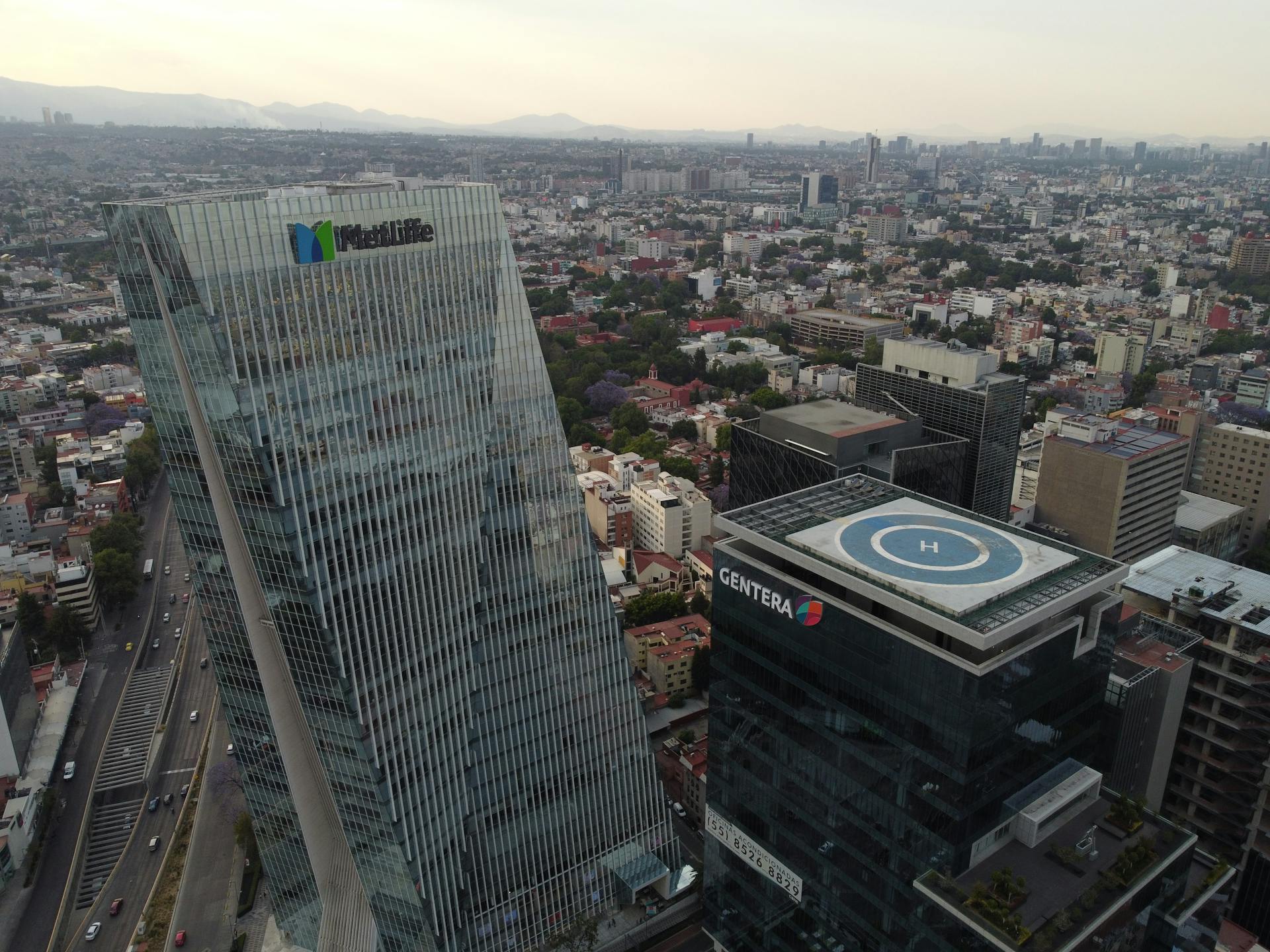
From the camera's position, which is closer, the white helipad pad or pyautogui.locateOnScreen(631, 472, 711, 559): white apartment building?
the white helipad pad

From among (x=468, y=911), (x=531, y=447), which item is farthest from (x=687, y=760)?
(x=531, y=447)

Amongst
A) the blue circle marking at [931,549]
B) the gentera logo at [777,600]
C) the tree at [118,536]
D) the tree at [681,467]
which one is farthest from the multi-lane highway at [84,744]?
the tree at [681,467]

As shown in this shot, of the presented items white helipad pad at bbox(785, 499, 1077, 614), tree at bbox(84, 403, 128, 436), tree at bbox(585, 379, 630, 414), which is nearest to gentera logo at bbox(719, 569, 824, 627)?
white helipad pad at bbox(785, 499, 1077, 614)

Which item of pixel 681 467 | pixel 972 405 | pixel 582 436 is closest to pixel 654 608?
pixel 972 405

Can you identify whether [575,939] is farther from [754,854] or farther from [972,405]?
[972,405]

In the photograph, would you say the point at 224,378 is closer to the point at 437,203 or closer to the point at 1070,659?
the point at 437,203

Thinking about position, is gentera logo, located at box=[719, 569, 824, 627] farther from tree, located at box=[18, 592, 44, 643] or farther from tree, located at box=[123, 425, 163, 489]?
tree, located at box=[123, 425, 163, 489]
